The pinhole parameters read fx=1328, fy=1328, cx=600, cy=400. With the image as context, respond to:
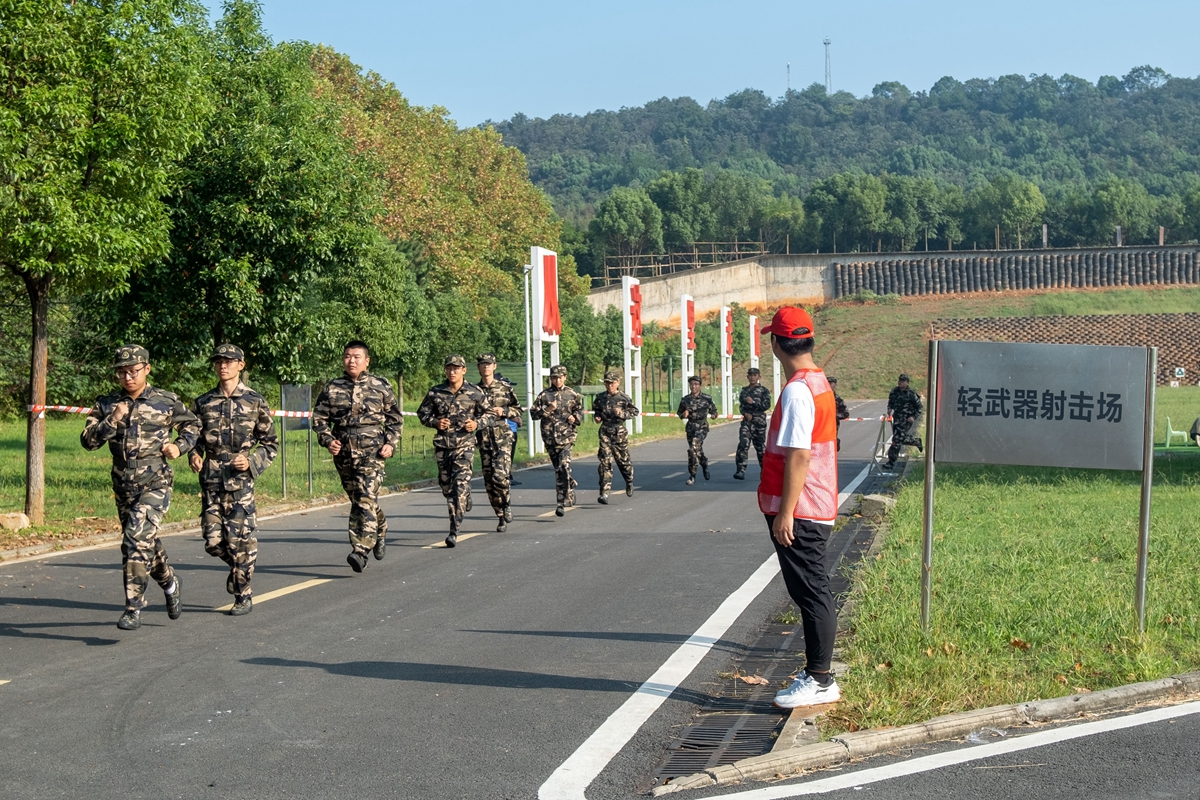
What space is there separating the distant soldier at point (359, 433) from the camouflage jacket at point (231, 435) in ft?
5.20

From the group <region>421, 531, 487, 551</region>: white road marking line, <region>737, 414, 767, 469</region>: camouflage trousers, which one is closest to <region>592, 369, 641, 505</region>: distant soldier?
<region>737, 414, 767, 469</region>: camouflage trousers

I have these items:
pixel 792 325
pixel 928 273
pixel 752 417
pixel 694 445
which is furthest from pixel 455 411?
pixel 928 273

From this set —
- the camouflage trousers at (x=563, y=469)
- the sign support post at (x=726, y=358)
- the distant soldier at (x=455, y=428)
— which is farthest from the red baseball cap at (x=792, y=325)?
the sign support post at (x=726, y=358)

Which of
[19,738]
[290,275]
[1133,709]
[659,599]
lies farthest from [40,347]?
[1133,709]

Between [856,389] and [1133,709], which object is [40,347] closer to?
[1133,709]

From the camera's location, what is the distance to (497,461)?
1482 cm

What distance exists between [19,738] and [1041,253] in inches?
4928

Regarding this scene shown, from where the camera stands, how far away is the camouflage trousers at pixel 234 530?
9.62m

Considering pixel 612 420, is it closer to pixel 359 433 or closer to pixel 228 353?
pixel 359 433

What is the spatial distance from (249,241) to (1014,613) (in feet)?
45.5

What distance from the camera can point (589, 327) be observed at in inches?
3049

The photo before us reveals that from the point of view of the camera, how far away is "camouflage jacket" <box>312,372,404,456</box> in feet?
38.4

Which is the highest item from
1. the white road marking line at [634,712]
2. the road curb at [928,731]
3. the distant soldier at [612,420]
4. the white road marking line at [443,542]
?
the distant soldier at [612,420]

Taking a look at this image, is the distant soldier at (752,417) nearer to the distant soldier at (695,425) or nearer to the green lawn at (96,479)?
the distant soldier at (695,425)
